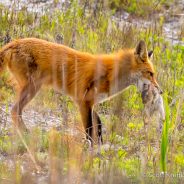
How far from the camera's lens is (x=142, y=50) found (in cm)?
761

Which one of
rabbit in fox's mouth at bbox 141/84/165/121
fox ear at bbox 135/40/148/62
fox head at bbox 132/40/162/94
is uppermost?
fox ear at bbox 135/40/148/62

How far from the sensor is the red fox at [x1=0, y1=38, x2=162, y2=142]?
282 inches

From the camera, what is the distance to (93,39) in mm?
8969

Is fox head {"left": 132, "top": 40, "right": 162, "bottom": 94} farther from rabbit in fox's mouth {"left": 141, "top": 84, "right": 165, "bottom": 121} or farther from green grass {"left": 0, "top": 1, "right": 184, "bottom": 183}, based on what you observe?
green grass {"left": 0, "top": 1, "right": 184, "bottom": 183}

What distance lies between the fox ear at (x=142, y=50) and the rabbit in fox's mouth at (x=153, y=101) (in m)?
0.36

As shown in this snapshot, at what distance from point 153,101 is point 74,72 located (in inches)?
44.9

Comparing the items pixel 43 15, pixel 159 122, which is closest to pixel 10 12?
pixel 43 15

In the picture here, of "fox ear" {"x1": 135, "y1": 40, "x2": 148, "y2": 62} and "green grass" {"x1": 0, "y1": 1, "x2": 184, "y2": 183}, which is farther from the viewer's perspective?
"fox ear" {"x1": 135, "y1": 40, "x2": 148, "y2": 62}

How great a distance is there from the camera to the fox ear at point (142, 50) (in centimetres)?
752

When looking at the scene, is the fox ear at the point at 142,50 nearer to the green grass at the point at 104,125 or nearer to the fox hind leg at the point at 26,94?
the green grass at the point at 104,125

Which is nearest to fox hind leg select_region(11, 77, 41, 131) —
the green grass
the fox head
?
the green grass

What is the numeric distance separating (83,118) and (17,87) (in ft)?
3.23

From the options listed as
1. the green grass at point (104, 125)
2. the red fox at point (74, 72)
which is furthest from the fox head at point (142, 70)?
the green grass at point (104, 125)

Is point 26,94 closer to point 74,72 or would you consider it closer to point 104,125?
point 74,72
